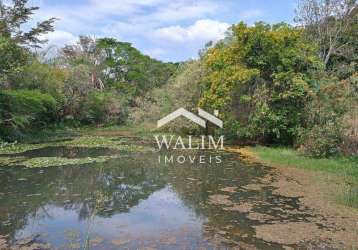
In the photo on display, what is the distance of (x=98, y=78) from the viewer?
35062 millimetres

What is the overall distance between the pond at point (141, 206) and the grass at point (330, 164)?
1.10 m

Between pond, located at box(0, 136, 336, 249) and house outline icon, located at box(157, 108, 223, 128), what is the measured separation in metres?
6.44

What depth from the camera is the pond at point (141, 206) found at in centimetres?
621

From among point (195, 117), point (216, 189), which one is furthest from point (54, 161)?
point (195, 117)

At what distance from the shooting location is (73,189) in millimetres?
9781

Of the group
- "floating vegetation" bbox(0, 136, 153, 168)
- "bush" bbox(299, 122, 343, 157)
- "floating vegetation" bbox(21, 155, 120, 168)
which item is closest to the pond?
"floating vegetation" bbox(21, 155, 120, 168)

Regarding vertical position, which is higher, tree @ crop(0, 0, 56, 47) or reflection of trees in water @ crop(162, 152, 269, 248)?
tree @ crop(0, 0, 56, 47)

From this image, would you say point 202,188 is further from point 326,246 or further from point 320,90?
point 320,90

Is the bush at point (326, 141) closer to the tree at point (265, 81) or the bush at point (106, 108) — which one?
the tree at point (265, 81)

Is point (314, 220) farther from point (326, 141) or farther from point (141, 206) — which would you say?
point (326, 141)

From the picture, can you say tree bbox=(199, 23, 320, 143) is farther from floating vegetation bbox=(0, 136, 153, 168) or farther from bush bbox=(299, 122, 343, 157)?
floating vegetation bbox=(0, 136, 153, 168)

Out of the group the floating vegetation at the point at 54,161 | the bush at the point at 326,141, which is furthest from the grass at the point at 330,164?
the floating vegetation at the point at 54,161

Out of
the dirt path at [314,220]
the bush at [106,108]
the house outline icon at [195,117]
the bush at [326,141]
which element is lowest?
the dirt path at [314,220]

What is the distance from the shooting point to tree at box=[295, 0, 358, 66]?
75.3 ft
